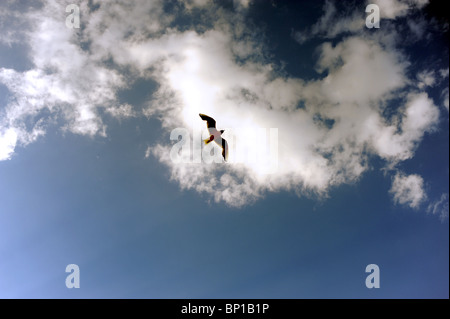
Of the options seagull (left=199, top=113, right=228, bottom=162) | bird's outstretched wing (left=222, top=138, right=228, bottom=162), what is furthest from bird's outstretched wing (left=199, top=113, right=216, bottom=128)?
bird's outstretched wing (left=222, top=138, right=228, bottom=162)

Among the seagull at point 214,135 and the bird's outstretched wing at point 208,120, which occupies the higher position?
the bird's outstretched wing at point 208,120

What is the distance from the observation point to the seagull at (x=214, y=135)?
18.8 meters

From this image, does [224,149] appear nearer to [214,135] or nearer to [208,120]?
[214,135]

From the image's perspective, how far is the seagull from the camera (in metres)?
18.8

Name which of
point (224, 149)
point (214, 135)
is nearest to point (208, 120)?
point (214, 135)

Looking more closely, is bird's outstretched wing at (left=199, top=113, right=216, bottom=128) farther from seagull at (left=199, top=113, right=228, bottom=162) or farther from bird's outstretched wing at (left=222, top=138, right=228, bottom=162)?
bird's outstretched wing at (left=222, top=138, right=228, bottom=162)

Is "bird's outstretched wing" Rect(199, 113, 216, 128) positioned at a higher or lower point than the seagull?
higher

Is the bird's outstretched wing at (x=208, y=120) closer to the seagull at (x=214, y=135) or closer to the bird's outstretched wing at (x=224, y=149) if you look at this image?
the seagull at (x=214, y=135)

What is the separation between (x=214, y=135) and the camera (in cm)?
1923

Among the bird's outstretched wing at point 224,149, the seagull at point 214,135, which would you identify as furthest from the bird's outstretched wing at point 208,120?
the bird's outstretched wing at point 224,149
